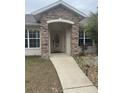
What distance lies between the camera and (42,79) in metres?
10.6

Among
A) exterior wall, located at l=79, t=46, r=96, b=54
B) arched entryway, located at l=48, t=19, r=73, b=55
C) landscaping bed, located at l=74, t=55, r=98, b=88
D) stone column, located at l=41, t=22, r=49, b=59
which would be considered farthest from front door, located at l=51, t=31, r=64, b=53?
landscaping bed, located at l=74, t=55, r=98, b=88

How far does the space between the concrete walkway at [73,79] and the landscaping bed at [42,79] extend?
1.15 ft

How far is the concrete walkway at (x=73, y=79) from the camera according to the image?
900 cm

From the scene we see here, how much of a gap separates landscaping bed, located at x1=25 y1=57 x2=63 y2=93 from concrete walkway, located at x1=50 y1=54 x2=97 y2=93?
1.15 ft

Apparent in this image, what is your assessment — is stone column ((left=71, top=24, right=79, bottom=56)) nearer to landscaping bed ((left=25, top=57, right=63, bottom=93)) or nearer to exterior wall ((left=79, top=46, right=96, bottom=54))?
exterior wall ((left=79, top=46, right=96, bottom=54))

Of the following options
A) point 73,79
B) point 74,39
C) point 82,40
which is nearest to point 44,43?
point 74,39

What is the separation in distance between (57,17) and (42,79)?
25.9 ft

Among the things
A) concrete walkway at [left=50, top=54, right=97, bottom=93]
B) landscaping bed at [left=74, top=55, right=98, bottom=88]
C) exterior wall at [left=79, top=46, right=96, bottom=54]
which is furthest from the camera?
exterior wall at [left=79, top=46, right=96, bottom=54]

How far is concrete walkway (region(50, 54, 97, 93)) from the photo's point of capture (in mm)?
8997

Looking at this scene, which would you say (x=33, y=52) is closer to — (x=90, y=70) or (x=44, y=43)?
(x=44, y=43)

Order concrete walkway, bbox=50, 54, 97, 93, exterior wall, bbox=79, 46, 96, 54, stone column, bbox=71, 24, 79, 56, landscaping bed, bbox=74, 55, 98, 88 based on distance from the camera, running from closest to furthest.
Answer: concrete walkway, bbox=50, 54, 97, 93, landscaping bed, bbox=74, 55, 98, 88, stone column, bbox=71, 24, 79, 56, exterior wall, bbox=79, 46, 96, 54

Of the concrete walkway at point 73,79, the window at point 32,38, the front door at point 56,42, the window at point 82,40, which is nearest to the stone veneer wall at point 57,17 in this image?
the window at point 82,40
